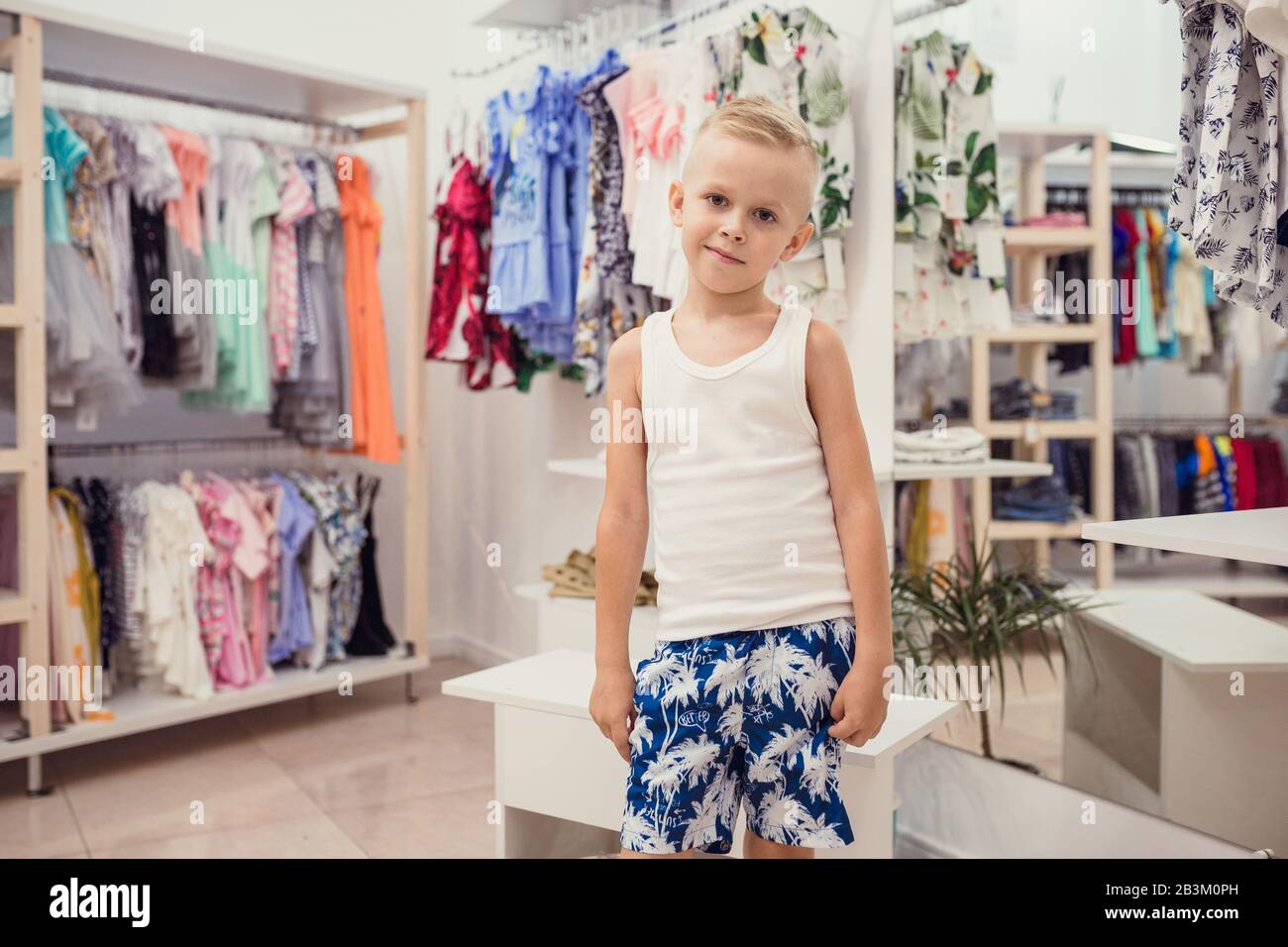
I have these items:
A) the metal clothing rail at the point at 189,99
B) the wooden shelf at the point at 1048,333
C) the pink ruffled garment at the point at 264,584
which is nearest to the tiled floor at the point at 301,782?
the pink ruffled garment at the point at 264,584

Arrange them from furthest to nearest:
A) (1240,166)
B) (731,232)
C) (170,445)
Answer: (170,445) < (1240,166) < (731,232)

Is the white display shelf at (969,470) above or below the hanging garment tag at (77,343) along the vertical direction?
below

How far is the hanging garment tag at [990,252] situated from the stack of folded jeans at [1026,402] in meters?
0.25

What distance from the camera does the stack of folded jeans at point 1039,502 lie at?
2451 mm

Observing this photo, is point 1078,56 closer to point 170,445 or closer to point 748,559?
point 748,559

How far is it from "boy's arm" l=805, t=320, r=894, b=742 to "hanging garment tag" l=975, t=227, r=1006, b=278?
3.74 ft

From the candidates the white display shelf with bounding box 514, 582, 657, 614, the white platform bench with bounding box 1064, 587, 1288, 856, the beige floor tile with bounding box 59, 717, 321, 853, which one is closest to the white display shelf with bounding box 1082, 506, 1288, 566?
the white platform bench with bounding box 1064, 587, 1288, 856

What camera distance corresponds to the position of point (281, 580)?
360 centimetres

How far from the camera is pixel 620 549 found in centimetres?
157

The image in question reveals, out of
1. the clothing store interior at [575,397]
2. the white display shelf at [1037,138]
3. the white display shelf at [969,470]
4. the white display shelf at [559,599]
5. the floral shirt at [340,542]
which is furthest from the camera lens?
the floral shirt at [340,542]

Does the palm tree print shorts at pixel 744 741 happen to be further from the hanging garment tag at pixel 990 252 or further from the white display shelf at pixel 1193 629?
the hanging garment tag at pixel 990 252

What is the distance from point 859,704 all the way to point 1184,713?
1063mm

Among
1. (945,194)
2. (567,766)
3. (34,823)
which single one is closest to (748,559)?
(567,766)
